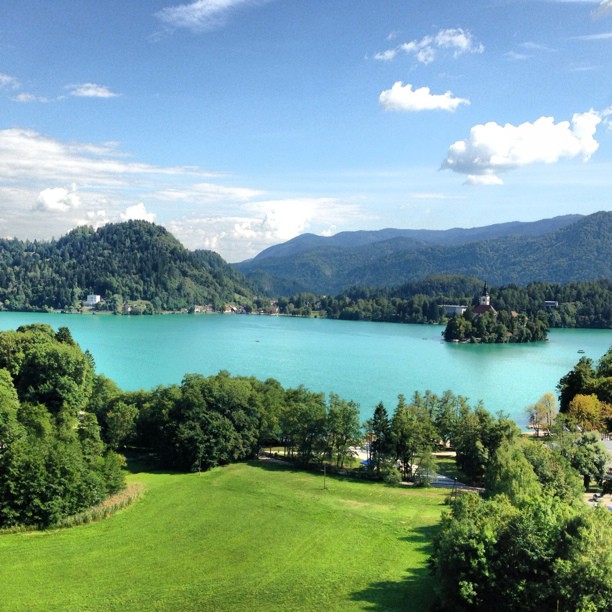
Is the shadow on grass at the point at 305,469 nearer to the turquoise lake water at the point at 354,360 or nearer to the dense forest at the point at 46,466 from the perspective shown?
the dense forest at the point at 46,466

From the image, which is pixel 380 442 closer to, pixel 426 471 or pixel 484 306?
pixel 426 471

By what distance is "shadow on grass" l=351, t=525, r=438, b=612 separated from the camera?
627 inches

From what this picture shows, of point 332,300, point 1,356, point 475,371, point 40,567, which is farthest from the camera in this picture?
point 332,300

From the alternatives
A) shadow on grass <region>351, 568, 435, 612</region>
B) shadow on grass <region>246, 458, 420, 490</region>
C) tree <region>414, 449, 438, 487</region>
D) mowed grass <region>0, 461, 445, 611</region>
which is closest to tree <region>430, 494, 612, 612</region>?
shadow on grass <region>351, 568, 435, 612</region>

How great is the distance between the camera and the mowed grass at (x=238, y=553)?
16.4m

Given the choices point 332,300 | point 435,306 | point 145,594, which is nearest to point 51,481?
point 145,594

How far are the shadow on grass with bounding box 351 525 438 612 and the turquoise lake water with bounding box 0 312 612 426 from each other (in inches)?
939

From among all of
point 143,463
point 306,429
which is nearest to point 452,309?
→ point 306,429

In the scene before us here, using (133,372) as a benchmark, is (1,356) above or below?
above

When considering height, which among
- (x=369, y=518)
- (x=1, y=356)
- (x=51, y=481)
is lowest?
(x=369, y=518)

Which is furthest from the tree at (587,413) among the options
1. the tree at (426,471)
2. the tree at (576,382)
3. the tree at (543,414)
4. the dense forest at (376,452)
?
the tree at (426,471)

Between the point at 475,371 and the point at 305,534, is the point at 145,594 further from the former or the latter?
the point at 475,371

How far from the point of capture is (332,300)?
177250 mm

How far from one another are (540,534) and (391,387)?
39.4 metres
